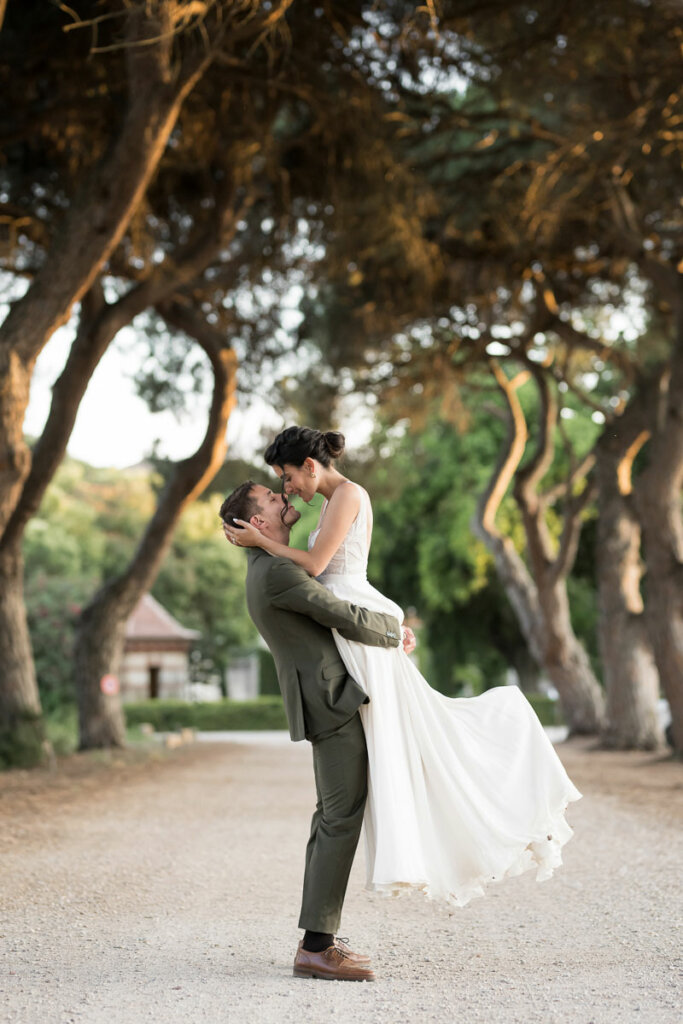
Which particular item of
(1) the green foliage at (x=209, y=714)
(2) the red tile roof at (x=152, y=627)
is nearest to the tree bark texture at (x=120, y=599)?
(1) the green foliage at (x=209, y=714)

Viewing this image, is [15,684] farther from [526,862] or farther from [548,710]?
[548,710]

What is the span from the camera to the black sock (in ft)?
16.0

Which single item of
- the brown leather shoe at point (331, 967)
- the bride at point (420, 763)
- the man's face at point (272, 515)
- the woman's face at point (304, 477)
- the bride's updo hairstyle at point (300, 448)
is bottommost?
the brown leather shoe at point (331, 967)

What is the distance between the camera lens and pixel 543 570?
75.9ft

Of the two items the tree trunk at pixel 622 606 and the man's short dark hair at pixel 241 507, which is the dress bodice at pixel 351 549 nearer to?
the man's short dark hair at pixel 241 507

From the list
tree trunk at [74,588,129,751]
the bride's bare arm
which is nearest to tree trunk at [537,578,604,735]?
tree trunk at [74,588,129,751]

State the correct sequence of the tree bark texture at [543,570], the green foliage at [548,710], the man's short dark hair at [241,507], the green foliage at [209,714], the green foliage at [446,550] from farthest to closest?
1. the green foliage at [548,710]
2. the green foliage at [209,714]
3. the green foliage at [446,550]
4. the tree bark texture at [543,570]
5. the man's short dark hair at [241,507]

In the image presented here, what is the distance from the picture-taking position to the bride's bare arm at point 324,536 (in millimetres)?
5016

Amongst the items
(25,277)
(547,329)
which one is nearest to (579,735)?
(547,329)

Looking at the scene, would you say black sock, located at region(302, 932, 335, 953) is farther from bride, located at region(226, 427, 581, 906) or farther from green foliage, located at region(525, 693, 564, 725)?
green foliage, located at region(525, 693, 564, 725)

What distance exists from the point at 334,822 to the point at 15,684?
11.6 meters

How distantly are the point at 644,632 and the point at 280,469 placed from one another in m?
16.7

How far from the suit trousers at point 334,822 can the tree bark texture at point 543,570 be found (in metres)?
17.8

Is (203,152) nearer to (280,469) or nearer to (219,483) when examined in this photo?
(219,483)
